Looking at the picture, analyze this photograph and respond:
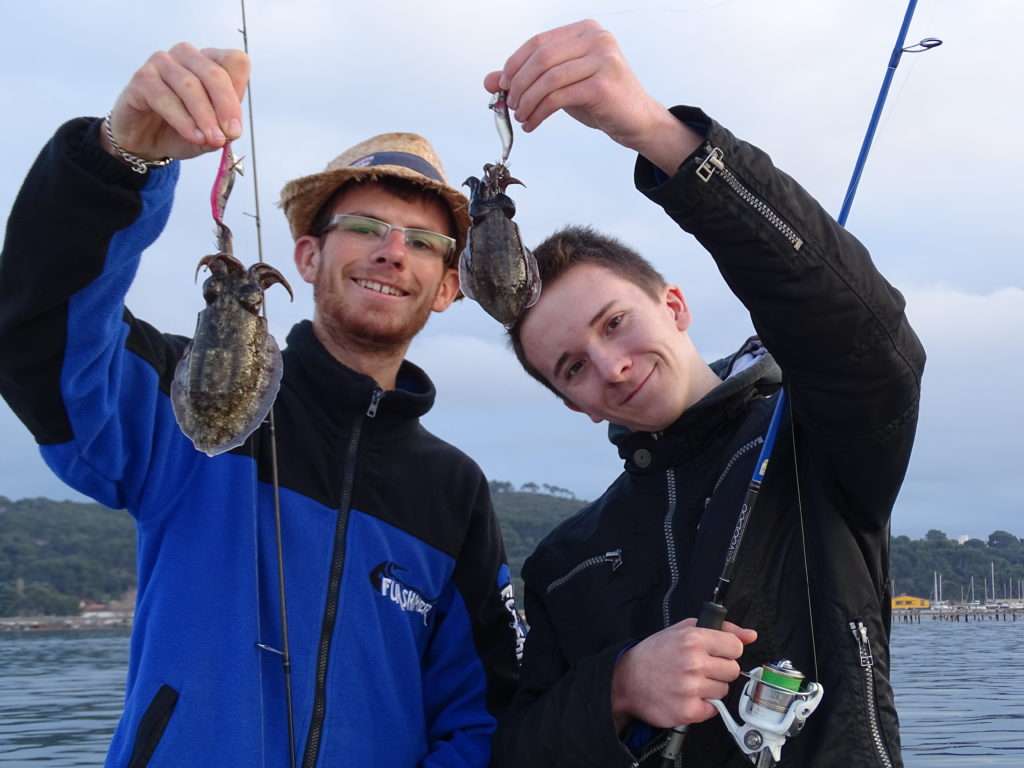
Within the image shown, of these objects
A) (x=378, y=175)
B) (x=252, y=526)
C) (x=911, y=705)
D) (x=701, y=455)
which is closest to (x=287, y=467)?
(x=252, y=526)

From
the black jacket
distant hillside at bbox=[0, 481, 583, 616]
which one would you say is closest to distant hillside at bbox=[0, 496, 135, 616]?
distant hillside at bbox=[0, 481, 583, 616]

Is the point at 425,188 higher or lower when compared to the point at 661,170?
higher

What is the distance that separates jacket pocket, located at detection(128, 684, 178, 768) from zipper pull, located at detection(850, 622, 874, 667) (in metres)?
2.21

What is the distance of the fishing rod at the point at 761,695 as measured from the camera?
2834 mm

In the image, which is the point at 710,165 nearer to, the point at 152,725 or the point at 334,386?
the point at 334,386

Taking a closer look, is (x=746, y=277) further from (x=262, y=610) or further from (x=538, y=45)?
(x=262, y=610)

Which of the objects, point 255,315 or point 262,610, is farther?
point 262,610

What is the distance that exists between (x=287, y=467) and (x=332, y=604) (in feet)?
1.85

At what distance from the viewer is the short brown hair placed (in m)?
3.77

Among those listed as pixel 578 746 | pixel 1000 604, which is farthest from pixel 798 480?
pixel 1000 604

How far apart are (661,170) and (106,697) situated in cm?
3901

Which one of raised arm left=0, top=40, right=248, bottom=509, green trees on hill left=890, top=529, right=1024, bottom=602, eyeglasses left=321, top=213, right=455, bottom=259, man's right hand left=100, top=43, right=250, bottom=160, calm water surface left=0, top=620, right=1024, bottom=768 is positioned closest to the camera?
man's right hand left=100, top=43, right=250, bottom=160

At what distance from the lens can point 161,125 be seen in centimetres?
288

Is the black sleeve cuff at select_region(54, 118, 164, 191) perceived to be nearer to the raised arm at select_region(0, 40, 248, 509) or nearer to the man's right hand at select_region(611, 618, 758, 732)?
the raised arm at select_region(0, 40, 248, 509)
